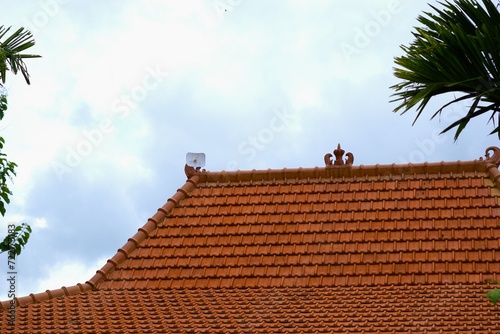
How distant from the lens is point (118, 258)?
11.9 metres

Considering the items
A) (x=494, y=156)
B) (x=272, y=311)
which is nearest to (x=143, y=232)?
(x=272, y=311)

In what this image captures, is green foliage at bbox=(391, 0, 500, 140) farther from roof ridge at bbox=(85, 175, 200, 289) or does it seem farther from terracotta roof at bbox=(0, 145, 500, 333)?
roof ridge at bbox=(85, 175, 200, 289)

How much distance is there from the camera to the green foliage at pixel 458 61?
789 cm

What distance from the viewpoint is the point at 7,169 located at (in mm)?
9570

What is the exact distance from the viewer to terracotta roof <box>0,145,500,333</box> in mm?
9484

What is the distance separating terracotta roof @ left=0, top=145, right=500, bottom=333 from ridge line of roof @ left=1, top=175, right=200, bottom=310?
2 cm

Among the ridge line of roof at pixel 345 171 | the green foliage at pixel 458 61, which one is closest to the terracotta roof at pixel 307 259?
the ridge line of roof at pixel 345 171

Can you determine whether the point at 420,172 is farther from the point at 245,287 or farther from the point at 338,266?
the point at 245,287

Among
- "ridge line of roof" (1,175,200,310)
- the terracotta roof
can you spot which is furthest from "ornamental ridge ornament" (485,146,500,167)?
"ridge line of roof" (1,175,200,310)

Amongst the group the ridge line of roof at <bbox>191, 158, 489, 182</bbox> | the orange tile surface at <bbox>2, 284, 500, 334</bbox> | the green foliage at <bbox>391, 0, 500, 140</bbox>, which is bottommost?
the orange tile surface at <bbox>2, 284, 500, 334</bbox>

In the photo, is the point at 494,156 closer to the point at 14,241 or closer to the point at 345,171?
the point at 345,171

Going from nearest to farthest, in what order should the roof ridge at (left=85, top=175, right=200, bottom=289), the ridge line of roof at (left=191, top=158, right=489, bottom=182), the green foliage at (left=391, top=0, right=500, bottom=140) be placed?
the green foliage at (left=391, top=0, right=500, bottom=140)
the roof ridge at (left=85, top=175, right=200, bottom=289)
the ridge line of roof at (left=191, top=158, right=489, bottom=182)

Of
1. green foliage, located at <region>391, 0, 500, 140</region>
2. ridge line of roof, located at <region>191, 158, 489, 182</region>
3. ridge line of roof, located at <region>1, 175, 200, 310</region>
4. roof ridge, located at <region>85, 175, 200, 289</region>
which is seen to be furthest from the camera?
ridge line of roof, located at <region>191, 158, 489, 182</region>

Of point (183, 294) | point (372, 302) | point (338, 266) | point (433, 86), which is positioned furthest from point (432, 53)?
point (183, 294)
